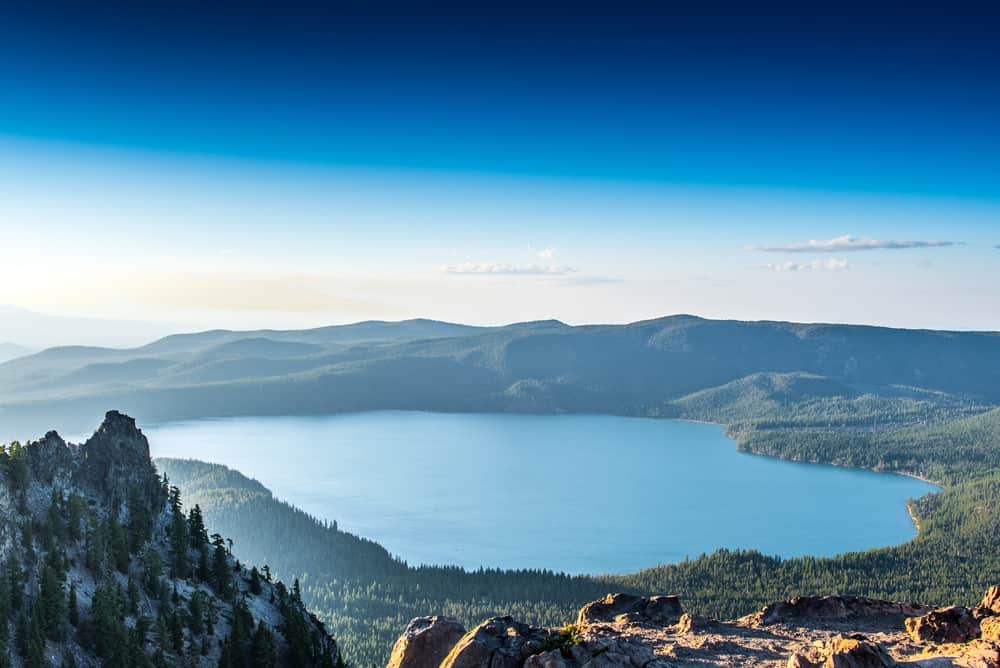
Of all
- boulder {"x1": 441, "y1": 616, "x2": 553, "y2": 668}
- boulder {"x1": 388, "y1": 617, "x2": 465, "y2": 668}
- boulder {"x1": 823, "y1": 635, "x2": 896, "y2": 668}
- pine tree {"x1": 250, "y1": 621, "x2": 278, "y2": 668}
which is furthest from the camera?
pine tree {"x1": 250, "y1": 621, "x2": 278, "y2": 668}

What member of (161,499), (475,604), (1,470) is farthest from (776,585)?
(1,470)

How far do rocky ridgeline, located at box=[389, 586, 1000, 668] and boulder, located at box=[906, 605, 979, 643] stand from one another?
0.02 m

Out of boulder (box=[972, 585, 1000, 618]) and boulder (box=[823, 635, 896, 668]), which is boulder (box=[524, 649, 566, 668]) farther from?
boulder (box=[972, 585, 1000, 618])

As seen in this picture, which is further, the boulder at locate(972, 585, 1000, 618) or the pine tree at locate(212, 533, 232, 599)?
the pine tree at locate(212, 533, 232, 599)

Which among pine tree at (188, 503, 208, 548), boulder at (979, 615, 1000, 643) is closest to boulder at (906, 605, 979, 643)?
boulder at (979, 615, 1000, 643)

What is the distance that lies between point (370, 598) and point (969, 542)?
106475 millimetres

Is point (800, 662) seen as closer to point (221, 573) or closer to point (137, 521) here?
point (221, 573)

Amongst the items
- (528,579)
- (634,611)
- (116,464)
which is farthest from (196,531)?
(528,579)

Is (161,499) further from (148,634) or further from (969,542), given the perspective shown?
(969,542)

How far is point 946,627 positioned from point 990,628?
1197mm

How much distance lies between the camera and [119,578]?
36094mm

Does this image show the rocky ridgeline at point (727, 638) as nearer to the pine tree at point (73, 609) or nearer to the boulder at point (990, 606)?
the boulder at point (990, 606)

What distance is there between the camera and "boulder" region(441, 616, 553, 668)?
58.5 feet

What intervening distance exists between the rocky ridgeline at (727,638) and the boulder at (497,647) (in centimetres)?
2
